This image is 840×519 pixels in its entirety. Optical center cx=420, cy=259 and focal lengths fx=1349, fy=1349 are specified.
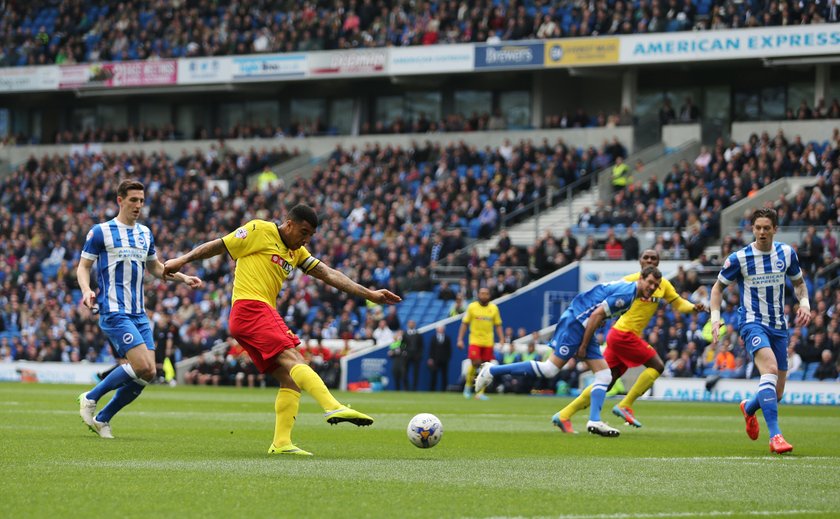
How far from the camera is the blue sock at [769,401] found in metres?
12.8

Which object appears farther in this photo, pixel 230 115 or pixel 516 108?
pixel 230 115

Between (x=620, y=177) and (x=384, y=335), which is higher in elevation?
(x=620, y=177)

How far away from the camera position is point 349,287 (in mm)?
11445

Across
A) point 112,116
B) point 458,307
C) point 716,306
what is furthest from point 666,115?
point 716,306

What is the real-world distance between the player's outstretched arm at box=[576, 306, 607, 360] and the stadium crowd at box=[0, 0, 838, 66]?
87.1 ft

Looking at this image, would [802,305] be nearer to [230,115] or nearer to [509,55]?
[509,55]

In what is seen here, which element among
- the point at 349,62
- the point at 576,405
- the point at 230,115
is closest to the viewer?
the point at 576,405

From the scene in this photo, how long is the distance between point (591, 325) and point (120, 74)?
1598 inches

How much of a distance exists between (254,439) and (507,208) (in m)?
27.2

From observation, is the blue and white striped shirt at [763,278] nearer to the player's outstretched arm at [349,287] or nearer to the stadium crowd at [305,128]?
the player's outstretched arm at [349,287]

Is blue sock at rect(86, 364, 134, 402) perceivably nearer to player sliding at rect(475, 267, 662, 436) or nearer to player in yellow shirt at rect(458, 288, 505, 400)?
player sliding at rect(475, 267, 662, 436)

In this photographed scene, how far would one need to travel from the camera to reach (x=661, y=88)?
154 feet

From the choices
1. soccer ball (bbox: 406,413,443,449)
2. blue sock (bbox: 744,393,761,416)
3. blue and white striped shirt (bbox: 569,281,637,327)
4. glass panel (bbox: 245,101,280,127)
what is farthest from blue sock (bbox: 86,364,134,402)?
glass panel (bbox: 245,101,280,127)

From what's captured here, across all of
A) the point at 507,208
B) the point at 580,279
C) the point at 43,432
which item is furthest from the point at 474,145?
the point at 43,432
